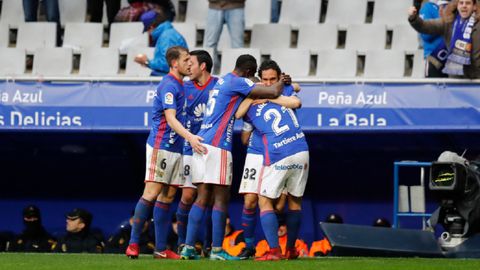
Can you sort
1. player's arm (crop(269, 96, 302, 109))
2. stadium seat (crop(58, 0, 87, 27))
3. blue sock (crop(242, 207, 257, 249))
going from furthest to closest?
stadium seat (crop(58, 0, 87, 27)), blue sock (crop(242, 207, 257, 249)), player's arm (crop(269, 96, 302, 109))

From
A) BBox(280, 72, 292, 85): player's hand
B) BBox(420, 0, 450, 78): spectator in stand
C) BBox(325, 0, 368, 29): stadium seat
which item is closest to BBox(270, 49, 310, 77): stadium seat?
BBox(325, 0, 368, 29): stadium seat

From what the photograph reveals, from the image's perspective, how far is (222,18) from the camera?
1524 cm

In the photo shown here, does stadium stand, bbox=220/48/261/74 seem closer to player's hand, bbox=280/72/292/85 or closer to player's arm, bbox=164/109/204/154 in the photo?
player's hand, bbox=280/72/292/85

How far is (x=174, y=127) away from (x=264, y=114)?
796mm

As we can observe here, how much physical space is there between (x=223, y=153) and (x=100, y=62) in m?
5.16

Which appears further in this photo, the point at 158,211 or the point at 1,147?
the point at 1,147

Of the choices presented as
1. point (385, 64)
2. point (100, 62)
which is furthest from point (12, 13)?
point (385, 64)

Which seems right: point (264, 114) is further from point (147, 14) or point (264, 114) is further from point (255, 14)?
point (255, 14)

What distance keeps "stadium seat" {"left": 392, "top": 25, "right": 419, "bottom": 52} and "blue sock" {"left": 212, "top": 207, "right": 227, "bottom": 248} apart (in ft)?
17.5

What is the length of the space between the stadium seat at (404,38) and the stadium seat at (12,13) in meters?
4.81

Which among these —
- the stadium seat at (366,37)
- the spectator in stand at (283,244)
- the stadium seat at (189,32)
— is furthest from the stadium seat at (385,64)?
the stadium seat at (189,32)

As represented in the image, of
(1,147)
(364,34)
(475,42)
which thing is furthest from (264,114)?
(1,147)

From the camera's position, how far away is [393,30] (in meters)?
15.6

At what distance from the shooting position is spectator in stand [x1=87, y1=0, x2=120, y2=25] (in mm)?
16625
